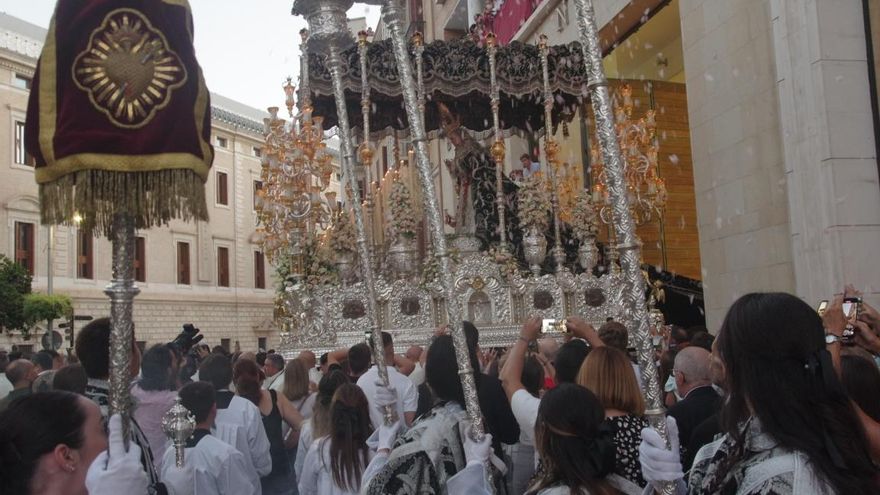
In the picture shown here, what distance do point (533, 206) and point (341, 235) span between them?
291 cm

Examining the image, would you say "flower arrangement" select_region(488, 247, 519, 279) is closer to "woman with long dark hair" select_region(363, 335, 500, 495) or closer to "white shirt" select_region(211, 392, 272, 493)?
"white shirt" select_region(211, 392, 272, 493)

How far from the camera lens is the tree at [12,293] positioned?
94.0 feet

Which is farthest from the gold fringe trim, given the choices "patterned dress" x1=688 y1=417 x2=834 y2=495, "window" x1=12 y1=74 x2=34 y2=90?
"window" x1=12 y1=74 x2=34 y2=90

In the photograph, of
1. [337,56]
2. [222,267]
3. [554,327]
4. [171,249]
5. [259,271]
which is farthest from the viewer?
[259,271]

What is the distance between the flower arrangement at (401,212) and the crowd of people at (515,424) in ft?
21.6

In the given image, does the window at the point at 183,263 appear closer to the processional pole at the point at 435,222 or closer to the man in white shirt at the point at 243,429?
the man in white shirt at the point at 243,429

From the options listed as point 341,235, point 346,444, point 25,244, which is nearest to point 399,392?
point 346,444

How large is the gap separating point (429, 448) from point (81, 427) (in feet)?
4.57

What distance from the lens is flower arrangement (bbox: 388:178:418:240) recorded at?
13227 millimetres

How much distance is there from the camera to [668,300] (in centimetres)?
1611

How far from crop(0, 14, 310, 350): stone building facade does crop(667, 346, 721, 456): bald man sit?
28.1 m

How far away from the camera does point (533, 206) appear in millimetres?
13531

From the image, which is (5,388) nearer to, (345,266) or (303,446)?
(303,446)

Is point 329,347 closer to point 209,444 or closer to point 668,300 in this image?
point 668,300
